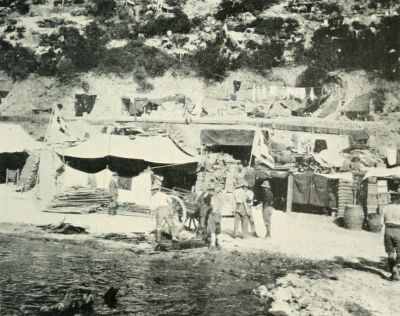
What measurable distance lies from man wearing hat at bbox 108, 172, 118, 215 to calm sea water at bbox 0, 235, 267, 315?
1.66m

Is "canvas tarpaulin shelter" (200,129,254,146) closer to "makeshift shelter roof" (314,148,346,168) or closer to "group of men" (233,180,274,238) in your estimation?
"makeshift shelter roof" (314,148,346,168)

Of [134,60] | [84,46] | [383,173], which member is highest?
[84,46]

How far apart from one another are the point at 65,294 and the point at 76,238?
2512 millimetres

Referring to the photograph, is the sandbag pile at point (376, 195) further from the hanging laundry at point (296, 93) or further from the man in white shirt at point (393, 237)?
the hanging laundry at point (296, 93)

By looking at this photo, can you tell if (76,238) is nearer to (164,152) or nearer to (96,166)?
(96,166)

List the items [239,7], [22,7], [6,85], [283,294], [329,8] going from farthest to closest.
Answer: [239,7] < [6,85] < [329,8] < [22,7] < [283,294]

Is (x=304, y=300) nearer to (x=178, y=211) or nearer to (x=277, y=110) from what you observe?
(x=178, y=211)

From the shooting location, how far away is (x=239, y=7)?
14.8 metres

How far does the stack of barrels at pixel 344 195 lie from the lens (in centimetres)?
916

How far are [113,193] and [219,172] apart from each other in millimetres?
2514

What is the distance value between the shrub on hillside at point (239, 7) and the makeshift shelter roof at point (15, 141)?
7836mm

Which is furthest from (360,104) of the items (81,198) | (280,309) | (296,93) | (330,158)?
(280,309)

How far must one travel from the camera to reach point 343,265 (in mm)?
6633

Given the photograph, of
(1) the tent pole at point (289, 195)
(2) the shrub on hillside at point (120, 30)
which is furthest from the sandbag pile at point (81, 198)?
(2) the shrub on hillside at point (120, 30)
